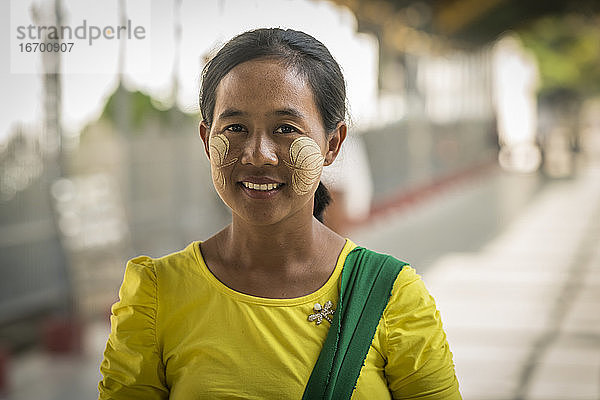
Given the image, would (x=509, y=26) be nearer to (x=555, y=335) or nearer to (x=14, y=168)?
(x=555, y=335)

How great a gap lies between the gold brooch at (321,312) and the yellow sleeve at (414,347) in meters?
0.07

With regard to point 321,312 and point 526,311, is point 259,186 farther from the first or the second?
point 526,311

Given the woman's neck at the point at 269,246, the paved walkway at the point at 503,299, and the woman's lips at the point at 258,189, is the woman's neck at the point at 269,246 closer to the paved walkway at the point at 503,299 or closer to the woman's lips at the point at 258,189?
the woman's lips at the point at 258,189

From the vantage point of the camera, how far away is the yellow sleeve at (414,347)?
1.12m

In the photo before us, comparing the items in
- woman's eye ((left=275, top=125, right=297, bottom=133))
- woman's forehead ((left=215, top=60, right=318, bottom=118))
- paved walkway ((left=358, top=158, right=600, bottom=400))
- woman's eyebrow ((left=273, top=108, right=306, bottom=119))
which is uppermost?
woman's forehead ((left=215, top=60, right=318, bottom=118))

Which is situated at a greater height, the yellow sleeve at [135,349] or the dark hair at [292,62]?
the dark hair at [292,62]

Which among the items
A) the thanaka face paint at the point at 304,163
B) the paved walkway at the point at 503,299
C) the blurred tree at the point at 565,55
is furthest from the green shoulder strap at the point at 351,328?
the blurred tree at the point at 565,55

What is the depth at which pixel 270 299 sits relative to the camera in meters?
1.13

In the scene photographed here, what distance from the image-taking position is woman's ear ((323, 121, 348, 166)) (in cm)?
120

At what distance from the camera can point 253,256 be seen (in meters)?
Answer: 1.17

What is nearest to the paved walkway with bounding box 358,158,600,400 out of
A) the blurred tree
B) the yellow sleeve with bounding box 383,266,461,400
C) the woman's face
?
the yellow sleeve with bounding box 383,266,461,400

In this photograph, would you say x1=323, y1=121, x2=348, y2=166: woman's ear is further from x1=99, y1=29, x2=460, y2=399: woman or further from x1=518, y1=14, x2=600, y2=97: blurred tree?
x1=518, y1=14, x2=600, y2=97: blurred tree

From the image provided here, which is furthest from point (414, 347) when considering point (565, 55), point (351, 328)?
point (565, 55)

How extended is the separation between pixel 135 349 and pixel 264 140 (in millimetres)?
297
